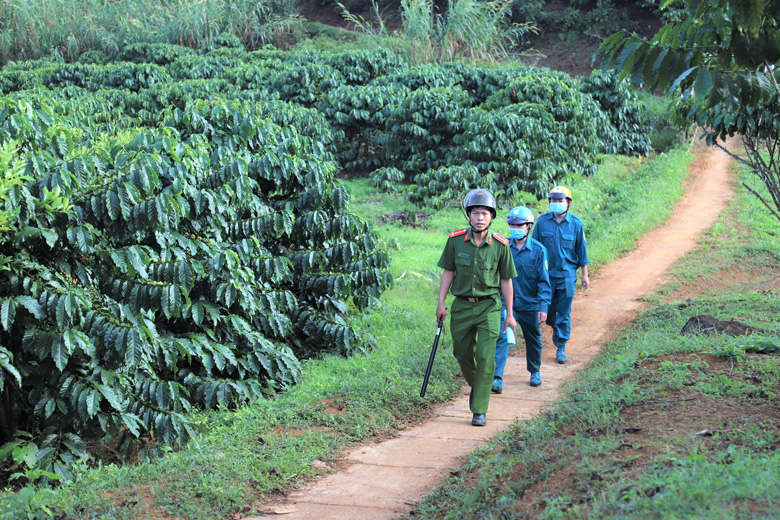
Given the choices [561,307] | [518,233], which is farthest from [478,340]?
[561,307]

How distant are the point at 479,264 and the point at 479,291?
0.71ft

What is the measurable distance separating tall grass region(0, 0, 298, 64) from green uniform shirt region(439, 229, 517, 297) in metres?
21.1

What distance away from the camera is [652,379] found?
15.8 ft

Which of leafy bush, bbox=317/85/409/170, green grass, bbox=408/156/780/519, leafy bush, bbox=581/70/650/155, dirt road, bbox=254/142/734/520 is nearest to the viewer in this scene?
green grass, bbox=408/156/780/519

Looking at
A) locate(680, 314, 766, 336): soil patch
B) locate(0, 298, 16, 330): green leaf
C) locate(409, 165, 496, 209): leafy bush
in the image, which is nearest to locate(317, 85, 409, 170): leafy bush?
locate(409, 165, 496, 209): leafy bush

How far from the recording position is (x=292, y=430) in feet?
18.2

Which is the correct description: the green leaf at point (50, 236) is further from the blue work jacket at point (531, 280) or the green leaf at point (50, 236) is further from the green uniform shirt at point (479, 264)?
the blue work jacket at point (531, 280)

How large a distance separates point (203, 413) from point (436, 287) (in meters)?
5.12

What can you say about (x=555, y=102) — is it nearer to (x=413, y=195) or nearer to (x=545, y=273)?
(x=413, y=195)

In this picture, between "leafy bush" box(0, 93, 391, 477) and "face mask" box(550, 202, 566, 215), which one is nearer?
"leafy bush" box(0, 93, 391, 477)

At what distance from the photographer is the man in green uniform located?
18.1 feet

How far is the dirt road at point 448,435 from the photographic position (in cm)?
440

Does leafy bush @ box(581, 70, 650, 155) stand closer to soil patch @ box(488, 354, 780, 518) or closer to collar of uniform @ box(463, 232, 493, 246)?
collar of uniform @ box(463, 232, 493, 246)

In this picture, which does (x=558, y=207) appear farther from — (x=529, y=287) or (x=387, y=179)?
(x=387, y=179)
